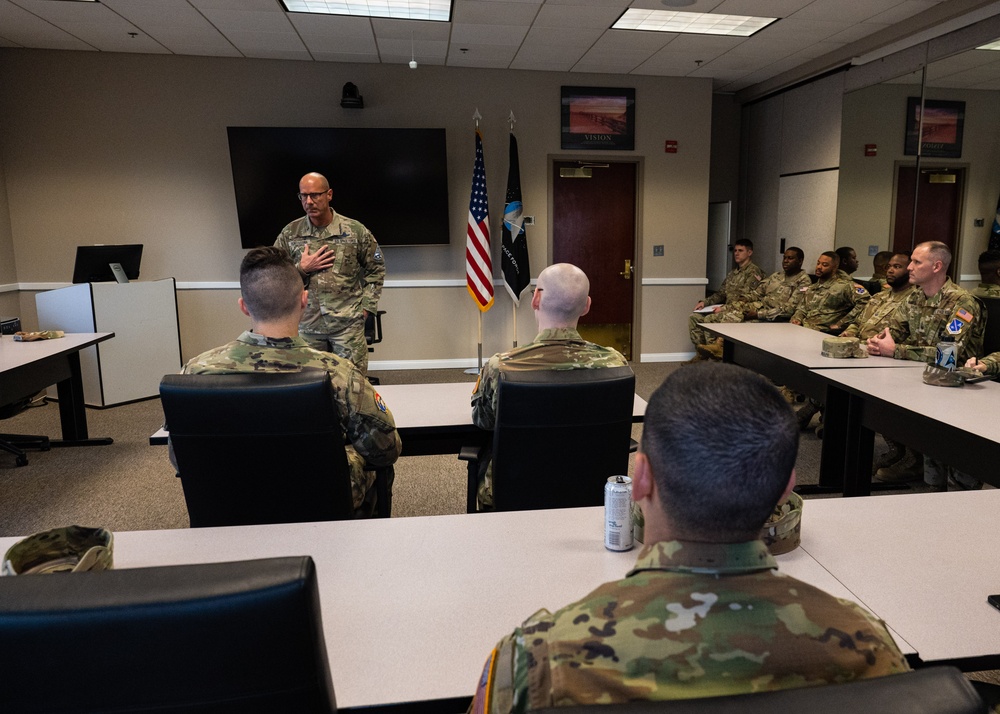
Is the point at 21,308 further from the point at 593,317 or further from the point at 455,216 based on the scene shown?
the point at 593,317

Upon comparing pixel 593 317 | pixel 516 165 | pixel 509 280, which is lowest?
pixel 593 317

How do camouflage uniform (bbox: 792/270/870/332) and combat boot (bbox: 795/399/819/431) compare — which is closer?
combat boot (bbox: 795/399/819/431)

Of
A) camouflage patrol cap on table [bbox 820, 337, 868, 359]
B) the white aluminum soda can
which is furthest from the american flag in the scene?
the white aluminum soda can

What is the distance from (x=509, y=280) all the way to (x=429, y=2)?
2.46 meters

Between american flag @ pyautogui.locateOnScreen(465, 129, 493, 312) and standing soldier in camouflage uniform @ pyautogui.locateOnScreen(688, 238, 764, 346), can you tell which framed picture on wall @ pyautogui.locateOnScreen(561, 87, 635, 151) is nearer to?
american flag @ pyautogui.locateOnScreen(465, 129, 493, 312)

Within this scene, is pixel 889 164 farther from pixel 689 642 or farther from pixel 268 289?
pixel 689 642

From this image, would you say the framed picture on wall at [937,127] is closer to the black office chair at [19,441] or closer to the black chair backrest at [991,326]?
the black chair backrest at [991,326]

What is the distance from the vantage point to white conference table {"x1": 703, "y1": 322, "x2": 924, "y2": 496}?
126 inches

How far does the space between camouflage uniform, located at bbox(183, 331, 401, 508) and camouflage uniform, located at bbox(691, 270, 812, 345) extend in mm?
4581

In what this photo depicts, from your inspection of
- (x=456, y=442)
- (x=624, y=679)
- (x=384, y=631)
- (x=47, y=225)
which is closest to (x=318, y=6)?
(x=47, y=225)

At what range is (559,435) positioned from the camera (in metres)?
1.91

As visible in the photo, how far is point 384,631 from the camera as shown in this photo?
110 centimetres

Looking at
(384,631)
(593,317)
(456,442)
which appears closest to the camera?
(384,631)

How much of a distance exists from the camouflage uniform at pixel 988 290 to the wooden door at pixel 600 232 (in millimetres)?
2973
